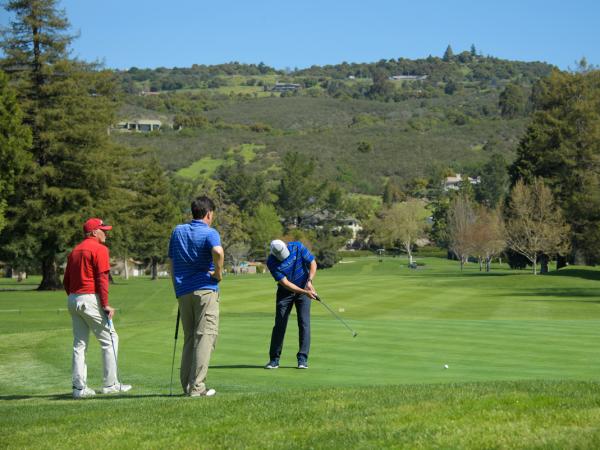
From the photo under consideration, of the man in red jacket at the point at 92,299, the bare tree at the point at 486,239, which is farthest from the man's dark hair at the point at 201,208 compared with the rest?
the bare tree at the point at 486,239

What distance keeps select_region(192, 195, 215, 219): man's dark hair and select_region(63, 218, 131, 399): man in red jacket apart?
1.40 m

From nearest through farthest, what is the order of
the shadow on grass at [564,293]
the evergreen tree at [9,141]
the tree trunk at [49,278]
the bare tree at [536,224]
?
the evergreen tree at [9,141]
the shadow on grass at [564,293]
the tree trunk at [49,278]
the bare tree at [536,224]

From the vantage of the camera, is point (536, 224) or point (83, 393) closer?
point (83, 393)

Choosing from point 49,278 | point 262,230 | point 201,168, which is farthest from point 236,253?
point 201,168

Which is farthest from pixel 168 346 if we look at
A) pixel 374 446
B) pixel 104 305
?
pixel 374 446

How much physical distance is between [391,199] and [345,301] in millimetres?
111461

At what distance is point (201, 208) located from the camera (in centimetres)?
1055

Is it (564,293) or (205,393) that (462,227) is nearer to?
(564,293)

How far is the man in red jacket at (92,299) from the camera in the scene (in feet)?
37.3

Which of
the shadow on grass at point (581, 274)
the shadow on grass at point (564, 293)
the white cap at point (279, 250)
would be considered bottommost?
the shadow on grass at point (581, 274)

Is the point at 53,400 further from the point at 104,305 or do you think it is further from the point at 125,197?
the point at 125,197

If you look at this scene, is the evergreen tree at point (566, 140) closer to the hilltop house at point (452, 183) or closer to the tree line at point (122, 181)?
the tree line at point (122, 181)

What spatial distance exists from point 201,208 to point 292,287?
279cm

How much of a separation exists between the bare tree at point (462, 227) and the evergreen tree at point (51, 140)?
151 feet
